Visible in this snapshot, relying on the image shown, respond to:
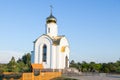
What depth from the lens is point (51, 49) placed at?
145 feet

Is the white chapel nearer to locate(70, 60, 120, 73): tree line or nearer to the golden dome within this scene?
the golden dome

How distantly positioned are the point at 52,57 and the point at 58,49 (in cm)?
180

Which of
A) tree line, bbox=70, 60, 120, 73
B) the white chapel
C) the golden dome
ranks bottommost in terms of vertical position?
tree line, bbox=70, 60, 120, 73

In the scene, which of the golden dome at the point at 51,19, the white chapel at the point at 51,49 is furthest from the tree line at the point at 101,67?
the golden dome at the point at 51,19

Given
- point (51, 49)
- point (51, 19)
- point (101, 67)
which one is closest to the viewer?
point (51, 49)

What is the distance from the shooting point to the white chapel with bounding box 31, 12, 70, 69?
43938 mm

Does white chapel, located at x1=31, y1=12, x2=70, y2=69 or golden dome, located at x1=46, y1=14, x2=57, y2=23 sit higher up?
golden dome, located at x1=46, y1=14, x2=57, y2=23

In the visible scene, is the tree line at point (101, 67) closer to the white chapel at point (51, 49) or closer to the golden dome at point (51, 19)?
the white chapel at point (51, 49)

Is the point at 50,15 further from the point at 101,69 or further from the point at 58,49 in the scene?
the point at 101,69

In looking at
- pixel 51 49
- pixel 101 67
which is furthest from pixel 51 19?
pixel 101 67

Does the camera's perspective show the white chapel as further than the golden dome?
No

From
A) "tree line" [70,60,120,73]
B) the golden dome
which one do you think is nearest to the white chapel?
the golden dome

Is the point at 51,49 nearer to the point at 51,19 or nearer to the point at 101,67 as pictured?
the point at 51,19

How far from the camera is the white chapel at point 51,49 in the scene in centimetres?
4394
